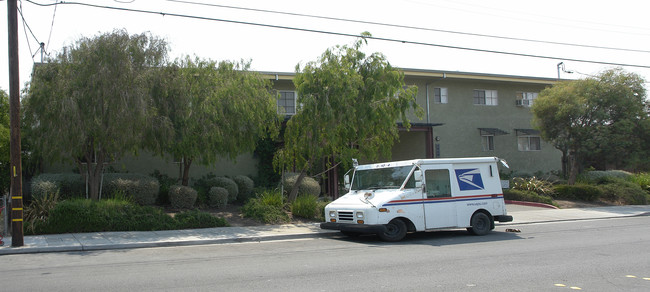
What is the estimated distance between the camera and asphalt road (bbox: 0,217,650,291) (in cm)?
702

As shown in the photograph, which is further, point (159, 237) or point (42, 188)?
point (42, 188)

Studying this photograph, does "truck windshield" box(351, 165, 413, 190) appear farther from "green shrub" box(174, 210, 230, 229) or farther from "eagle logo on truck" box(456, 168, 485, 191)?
"green shrub" box(174, 210, 230, 229)

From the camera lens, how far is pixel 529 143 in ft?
94.6

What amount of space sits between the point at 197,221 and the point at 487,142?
18.9 m

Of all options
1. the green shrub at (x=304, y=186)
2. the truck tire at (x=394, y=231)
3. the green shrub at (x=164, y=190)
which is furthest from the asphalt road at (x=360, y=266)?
the green shrub at (x=164, y=190)

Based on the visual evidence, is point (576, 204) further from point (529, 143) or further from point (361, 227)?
point (361, 227)

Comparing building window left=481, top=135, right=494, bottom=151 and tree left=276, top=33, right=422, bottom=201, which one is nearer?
tree left=276, top=33, right=422, bottom=201

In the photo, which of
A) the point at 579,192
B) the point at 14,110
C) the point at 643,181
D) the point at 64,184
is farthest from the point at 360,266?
the point at 643,181

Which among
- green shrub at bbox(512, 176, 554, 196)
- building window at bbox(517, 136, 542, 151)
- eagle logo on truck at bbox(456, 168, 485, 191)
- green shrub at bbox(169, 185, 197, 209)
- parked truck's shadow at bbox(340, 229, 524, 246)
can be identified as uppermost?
building window at bbox(517, 136, 542, 151)

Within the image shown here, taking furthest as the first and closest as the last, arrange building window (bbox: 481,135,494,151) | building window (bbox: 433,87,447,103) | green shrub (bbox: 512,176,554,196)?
building window (bbox: 481,135,494,151) < building window (bbox: 433,87,447,103) < green shrub (bbox: 512,176,554,196)

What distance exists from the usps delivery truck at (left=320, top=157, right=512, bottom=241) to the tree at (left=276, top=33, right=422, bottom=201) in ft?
7.98

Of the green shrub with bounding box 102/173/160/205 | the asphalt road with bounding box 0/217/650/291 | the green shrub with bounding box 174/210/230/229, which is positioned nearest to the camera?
the asphalt road with bounding box 0/217/650/291

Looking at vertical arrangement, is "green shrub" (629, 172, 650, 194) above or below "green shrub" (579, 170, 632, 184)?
below

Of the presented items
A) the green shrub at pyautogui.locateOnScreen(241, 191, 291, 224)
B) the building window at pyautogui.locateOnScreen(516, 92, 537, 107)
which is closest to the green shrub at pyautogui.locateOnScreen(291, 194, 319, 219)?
the green shrub at pyautogui.locateOnScreen(241, 191, 291, 224)
